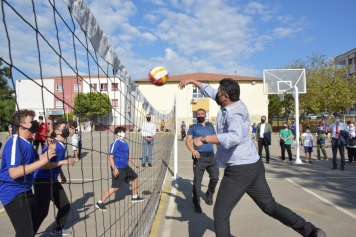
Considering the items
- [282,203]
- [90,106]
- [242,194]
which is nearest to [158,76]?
[90,106]

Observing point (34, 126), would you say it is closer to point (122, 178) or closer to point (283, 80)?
point (122, 178)

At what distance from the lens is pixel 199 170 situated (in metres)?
5.21

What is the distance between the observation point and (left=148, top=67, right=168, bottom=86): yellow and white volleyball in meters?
4.78

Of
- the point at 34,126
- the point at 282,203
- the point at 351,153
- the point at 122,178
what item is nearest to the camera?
the point at 34,126

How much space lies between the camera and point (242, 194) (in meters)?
3.08

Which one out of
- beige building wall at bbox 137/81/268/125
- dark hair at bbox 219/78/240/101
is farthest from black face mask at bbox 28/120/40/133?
beige building wall at bbox 137/81/268/125

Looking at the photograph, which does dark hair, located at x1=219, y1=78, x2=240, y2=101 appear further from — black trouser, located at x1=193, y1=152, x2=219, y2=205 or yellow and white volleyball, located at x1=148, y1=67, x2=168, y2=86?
black trouser, located at x1=193, y1=152, x2=219, y2=205

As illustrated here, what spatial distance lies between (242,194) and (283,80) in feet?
39.9

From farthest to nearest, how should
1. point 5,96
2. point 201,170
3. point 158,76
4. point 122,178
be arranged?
point 201,170, point 122,178, point 158,76, point 5,96

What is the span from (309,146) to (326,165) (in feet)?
2.93

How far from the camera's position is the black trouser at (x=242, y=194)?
9.77 feet

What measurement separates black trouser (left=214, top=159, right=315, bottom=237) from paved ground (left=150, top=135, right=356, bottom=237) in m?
0.98

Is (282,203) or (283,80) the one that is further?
(283,80)

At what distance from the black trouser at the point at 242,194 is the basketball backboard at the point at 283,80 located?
1087cm
